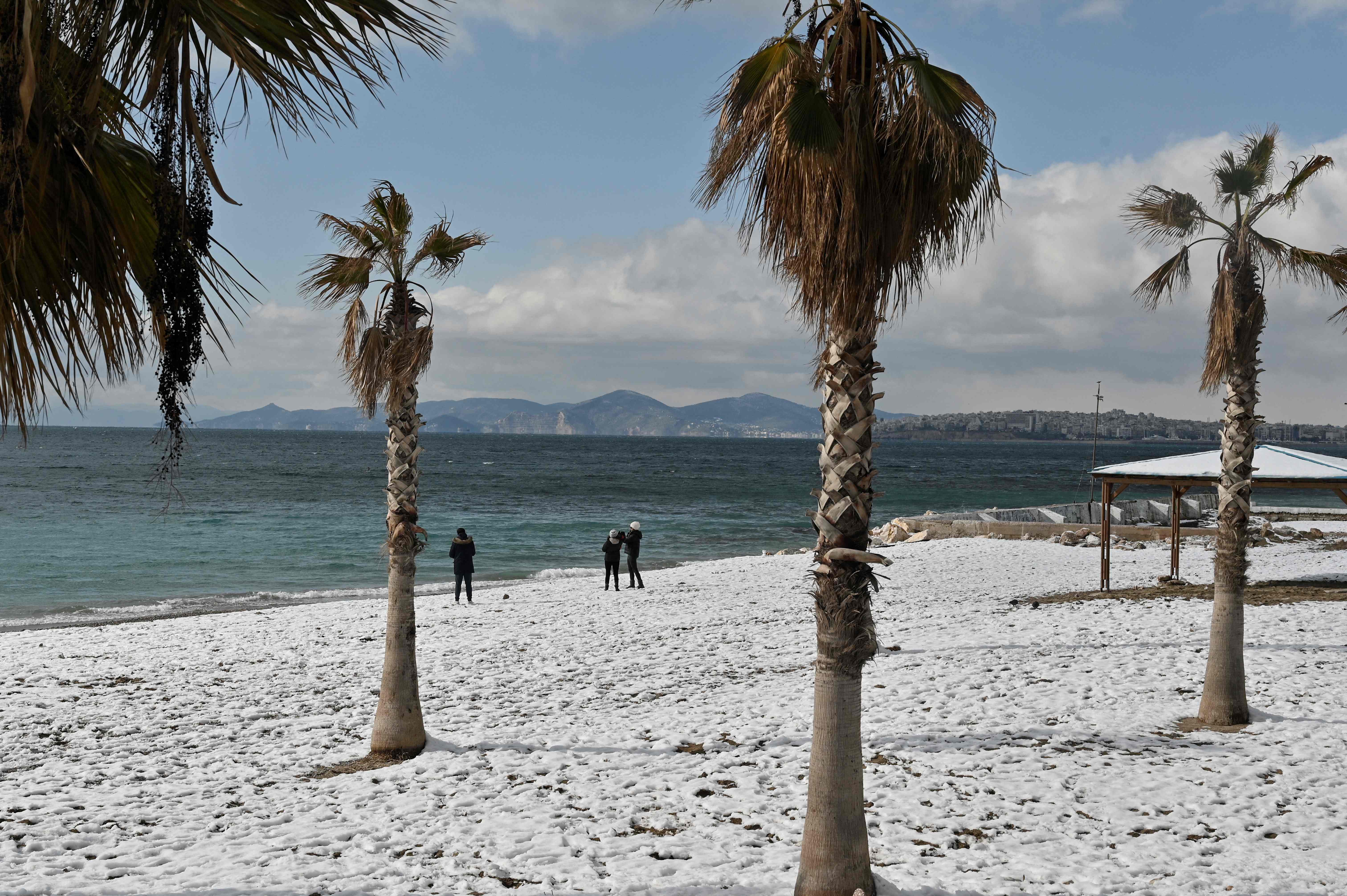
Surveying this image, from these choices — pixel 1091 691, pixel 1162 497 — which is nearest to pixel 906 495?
pixel 1162 497

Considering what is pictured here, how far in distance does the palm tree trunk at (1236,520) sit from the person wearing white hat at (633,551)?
550 inches

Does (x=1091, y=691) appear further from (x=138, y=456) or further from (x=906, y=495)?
(x=138, y=456)

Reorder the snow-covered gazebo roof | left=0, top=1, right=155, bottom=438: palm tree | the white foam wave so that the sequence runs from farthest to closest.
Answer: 1. the white foam wave
2. the snow-covered gazebo roof
3. left=0, top=1, right=155, bottom=438: palm tree

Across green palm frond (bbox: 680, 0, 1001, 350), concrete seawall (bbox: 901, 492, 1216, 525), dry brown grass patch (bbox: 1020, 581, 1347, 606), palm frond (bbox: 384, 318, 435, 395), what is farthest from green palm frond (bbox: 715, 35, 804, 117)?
concrete seawall (bbox: 901, 492, 1216, 525)

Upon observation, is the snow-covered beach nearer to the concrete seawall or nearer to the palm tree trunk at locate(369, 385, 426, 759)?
the palm tree trunk at locate(369, 385, 426, 759)

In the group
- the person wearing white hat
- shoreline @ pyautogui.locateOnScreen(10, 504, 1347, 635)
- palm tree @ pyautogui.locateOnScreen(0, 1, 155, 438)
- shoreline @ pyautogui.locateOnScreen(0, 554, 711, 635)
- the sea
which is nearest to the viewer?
palm tree @ pyautogui.locateOnScreen(0, 1, 155, 438)

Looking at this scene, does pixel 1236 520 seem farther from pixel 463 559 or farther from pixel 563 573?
pixel 563 573

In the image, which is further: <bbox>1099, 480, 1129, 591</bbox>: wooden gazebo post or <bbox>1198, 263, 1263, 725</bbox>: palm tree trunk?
<bbox>1099, 480, 1129, 591</bbox>: wooden gazebo post

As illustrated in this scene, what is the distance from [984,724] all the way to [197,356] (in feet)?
30.2

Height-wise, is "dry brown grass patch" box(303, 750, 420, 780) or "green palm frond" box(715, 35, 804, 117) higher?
"green palm frond" box(715, 35, 804, 117)

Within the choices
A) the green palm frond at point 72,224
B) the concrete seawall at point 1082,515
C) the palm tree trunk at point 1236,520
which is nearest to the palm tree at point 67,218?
the green palm frond at point 72,224

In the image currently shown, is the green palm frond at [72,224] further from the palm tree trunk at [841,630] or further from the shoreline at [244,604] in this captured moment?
the shoreline at [244,604]

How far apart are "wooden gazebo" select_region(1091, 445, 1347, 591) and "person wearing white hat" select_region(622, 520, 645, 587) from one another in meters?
10.6

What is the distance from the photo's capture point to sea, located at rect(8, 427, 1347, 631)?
25172mm
